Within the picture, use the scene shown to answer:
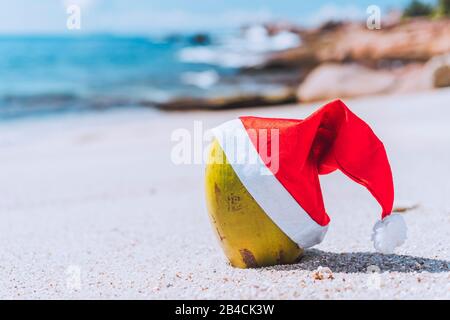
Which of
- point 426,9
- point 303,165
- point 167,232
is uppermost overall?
point 426,9

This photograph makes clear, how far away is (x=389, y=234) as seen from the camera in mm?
2627

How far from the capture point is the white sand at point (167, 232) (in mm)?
2617

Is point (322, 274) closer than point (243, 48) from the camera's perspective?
Yes

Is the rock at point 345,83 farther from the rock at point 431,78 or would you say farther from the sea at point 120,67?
the sea at point 120,67

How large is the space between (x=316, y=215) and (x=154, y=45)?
28.7 metres

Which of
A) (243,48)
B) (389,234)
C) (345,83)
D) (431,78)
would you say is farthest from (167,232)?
(243,48)

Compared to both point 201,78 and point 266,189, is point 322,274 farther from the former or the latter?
point 201,78

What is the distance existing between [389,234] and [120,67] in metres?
23.0

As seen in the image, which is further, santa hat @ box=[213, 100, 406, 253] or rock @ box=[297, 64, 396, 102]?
rock @ box=[297, 64, 396, 102]

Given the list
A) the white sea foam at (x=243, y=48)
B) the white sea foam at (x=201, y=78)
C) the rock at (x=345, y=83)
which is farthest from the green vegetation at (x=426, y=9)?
the white sea foam at (x=201, y=78)

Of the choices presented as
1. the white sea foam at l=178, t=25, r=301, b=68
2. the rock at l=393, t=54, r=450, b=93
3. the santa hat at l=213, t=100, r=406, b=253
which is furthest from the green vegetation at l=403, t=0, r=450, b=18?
the santa hat at l=213, t=100, r=406, b=253

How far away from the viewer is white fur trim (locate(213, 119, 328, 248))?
2648mm

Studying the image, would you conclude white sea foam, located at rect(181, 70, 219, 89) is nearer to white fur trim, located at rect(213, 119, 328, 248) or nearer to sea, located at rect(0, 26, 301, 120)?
sea, located at rect(0, 26, 301, 120)

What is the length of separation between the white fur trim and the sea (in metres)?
12.6
